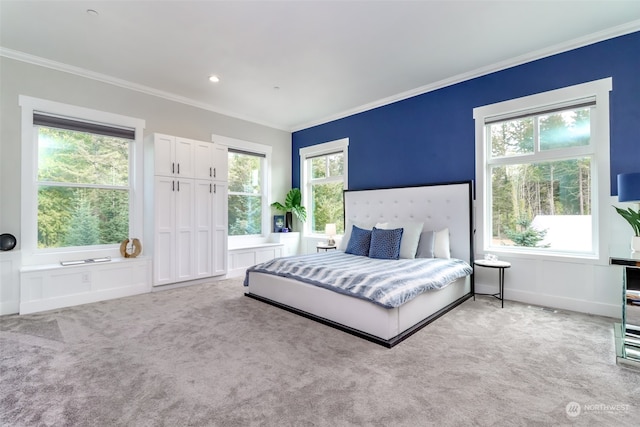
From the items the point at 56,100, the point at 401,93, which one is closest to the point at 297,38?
the point at 401,93

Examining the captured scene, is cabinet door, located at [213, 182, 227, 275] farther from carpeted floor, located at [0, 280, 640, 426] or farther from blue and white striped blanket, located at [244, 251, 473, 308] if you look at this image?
carpeted floor, located at [0, 280, 640, 426]

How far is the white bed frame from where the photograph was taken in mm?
2529

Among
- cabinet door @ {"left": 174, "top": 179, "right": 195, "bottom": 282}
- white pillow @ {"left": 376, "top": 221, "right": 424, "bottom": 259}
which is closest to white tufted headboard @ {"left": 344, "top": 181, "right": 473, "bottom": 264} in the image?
white pillow @ {"left": 376, "top": 221, "right": 424, "bottom": 259}

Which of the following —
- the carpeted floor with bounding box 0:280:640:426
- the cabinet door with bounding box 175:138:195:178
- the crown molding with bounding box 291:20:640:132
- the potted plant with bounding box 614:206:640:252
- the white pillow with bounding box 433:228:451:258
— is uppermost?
the crown molding with bounding box 291:20:640:132

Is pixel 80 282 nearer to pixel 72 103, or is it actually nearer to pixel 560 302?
pixel 72 103

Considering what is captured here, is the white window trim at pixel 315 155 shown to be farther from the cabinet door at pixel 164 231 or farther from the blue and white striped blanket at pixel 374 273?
the cabinet door at pixel 164 231

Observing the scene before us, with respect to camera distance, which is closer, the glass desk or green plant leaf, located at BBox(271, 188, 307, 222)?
the glass desk

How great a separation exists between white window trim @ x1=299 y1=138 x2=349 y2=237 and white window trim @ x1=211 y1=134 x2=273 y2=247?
700 mm

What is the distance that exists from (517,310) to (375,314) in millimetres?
1912

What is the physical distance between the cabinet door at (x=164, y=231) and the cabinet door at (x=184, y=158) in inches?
8.1

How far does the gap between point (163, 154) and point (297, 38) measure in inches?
97.9

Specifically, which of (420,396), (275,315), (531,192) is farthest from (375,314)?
(531,192)

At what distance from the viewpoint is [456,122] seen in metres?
4.07

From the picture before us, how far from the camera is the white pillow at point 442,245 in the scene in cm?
380
